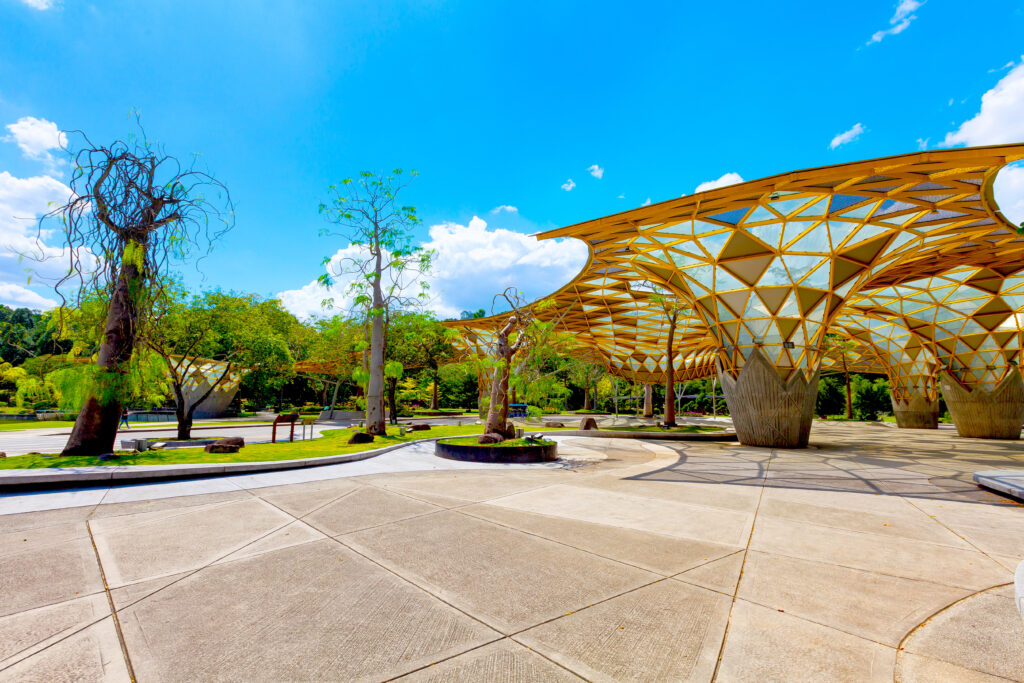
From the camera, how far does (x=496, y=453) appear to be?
1341 cm

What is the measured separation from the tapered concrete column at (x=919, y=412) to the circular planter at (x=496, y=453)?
3637 centimetres

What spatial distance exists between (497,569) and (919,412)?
143 feet

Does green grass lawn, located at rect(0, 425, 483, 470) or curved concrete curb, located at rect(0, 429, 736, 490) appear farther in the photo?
green grass lawn, located at rect(0, 425, 483, 470)

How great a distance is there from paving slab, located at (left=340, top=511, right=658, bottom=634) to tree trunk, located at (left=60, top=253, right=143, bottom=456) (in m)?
9.33

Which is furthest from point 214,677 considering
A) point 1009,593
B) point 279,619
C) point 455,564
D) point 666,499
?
point 666,499

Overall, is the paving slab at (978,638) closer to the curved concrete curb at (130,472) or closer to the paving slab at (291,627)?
the paving slab at (291,627)

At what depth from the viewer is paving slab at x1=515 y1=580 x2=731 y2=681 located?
2.83m

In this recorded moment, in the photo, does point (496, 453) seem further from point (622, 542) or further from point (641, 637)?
point (641, 637)

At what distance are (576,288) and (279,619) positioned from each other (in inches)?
1154

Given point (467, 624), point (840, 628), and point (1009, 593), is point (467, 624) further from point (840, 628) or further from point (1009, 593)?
point (1009, 593)

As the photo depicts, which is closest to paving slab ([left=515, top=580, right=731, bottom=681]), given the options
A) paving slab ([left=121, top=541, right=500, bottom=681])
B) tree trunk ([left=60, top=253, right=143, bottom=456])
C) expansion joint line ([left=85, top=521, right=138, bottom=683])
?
paving slab ([left=121, top=541, right=500, bottom=681])

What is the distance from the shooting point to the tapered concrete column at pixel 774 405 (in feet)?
62.3

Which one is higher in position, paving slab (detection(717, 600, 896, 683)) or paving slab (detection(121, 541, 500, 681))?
paving slab (detection(717, 600, 896, 683))

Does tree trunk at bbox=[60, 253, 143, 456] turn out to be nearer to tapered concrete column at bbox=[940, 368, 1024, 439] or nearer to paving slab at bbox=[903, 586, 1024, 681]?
paving slab at bbox=[903, 586, 1024, 681]
